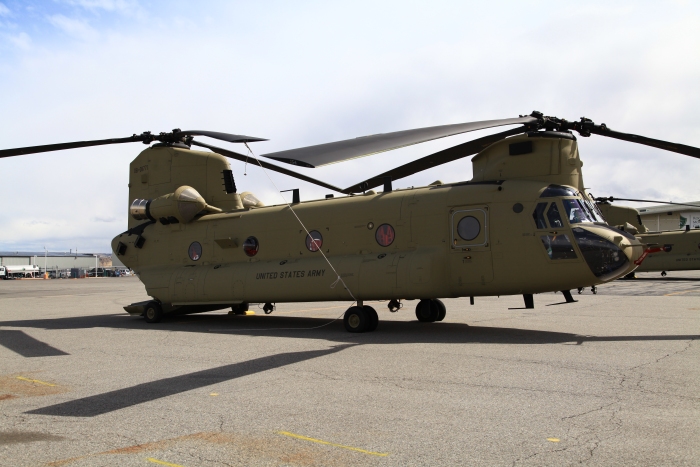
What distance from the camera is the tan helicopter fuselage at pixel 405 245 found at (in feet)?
38.7

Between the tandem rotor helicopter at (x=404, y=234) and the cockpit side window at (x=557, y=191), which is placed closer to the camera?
the tandem rotor helicopter at (x=404, y=234)

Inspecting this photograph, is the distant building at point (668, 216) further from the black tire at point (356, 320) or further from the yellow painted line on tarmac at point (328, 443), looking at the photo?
the yellow painted line on tarmac at point (328, 443)

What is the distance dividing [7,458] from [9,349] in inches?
282

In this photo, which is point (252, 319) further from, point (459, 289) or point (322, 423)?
point (322, 423)

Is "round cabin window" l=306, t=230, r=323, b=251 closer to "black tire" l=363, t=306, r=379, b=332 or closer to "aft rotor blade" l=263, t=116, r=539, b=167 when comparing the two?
"black tire" l=363, t=306, r=379, b=332

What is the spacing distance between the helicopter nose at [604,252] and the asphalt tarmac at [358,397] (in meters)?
1.31

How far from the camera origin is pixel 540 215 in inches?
463

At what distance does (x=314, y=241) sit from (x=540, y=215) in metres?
5.54

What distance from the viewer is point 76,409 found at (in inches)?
252

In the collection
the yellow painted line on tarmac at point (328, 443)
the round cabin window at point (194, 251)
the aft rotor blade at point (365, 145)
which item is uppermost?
the aft rotor blade at point (365, 145)

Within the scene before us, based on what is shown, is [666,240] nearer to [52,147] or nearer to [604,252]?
[604,252]

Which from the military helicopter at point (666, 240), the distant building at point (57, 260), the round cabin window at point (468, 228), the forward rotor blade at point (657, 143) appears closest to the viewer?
the forward rotor blade at point (657, 143)

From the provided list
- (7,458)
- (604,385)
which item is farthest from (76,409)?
(604,385)

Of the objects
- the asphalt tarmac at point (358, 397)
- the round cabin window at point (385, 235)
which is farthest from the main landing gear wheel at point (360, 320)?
the round cabin window at point (385, 235)
